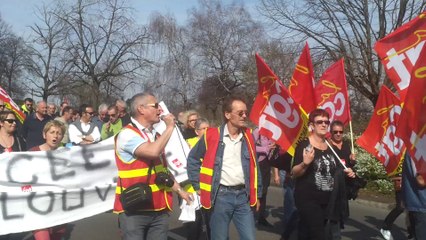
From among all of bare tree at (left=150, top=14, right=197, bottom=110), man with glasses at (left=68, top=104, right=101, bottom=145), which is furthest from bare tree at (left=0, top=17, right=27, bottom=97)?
man with glasses at (left=68, top=104, right=101, bottom=145)

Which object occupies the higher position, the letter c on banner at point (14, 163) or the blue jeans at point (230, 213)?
the letter c on banner at point (14, 163)

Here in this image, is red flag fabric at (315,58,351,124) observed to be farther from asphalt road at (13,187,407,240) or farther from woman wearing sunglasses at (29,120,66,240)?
woman wearing sunglasses at (29,120,66,240)

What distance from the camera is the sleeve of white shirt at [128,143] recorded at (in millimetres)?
4086

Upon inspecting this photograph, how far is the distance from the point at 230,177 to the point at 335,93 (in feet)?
10.1

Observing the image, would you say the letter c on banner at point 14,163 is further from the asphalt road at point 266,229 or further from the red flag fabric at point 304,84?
the red flag fabric at point 304,84

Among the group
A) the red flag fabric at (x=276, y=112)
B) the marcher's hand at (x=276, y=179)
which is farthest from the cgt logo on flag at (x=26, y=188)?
the marcher's hand at (x=276, y=179)

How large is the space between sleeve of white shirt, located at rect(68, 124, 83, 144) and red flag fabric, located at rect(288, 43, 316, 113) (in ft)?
13.2

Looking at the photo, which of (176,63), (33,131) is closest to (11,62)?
(176,63)

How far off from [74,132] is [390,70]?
18.4ft

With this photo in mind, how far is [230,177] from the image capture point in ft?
15.5

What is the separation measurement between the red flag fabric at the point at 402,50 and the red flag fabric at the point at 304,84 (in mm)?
1162

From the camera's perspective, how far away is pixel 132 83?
36.5 meters

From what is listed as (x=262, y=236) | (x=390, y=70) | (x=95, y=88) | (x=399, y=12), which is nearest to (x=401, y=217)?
(x=262, y=236)

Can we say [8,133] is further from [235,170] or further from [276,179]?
[276,179]
